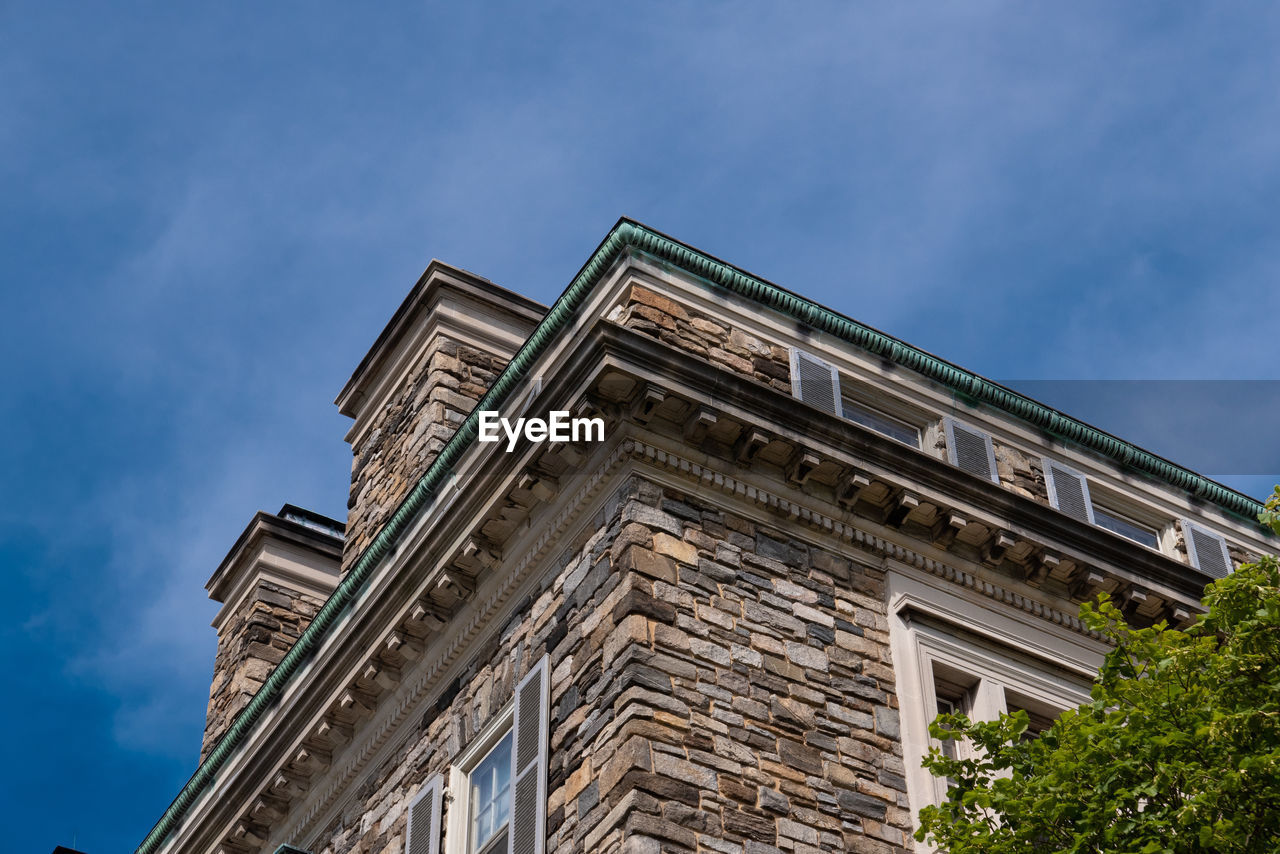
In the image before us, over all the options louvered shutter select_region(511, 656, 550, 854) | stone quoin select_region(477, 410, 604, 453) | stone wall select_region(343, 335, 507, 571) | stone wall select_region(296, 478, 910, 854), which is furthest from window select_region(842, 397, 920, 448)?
stone wall select_region(343, 335, 507, 571)

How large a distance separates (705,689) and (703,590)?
2.87 ft

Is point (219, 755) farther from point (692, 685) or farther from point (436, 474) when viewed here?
point (692, 685)

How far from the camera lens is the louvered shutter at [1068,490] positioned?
16.2 metres

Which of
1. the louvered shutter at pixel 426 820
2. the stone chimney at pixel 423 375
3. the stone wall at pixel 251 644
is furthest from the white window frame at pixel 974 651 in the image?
the stone wall at pixel 251 644

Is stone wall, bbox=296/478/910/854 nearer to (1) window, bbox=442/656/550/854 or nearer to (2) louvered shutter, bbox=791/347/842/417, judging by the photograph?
(1) window, bbox=442/656/550/854

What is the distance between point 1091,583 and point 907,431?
2.04 meters

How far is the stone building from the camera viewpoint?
12797 millimetres

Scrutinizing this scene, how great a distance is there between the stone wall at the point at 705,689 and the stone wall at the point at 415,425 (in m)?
4.97

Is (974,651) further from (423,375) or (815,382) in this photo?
(423,375)

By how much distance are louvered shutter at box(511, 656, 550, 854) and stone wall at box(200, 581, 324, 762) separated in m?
9.20

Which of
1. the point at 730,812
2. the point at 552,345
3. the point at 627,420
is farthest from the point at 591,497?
the point at 730,812

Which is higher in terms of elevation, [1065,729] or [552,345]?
[552,345]

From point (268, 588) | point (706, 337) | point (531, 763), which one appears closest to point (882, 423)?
point (706, 337)

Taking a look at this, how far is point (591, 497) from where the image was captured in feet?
46.3
